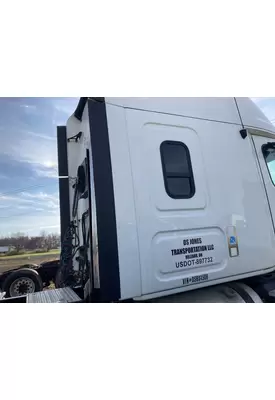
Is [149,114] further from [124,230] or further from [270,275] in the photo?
[270,275]

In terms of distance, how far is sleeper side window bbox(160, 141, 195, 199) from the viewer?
1976 mm

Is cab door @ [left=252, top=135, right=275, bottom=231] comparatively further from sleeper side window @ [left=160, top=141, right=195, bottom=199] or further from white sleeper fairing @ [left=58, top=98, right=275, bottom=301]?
sleeper side window @ [left=160, top=141, right=195, bottom=199]

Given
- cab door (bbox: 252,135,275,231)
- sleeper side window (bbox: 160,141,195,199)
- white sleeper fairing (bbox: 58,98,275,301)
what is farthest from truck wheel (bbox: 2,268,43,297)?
cab door (bbox: 252,135,275,231)

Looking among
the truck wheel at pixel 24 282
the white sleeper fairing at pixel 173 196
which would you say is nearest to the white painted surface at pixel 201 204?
the white sleeper fairing at pixel 173 196

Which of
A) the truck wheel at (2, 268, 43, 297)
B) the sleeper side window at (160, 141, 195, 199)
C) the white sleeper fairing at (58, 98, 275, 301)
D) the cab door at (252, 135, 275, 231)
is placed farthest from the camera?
the truck wheel at (2, 268, 43, 297)

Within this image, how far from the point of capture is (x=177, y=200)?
195 cm

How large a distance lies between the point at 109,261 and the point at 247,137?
204 centimetres

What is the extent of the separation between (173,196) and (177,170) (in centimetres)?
26

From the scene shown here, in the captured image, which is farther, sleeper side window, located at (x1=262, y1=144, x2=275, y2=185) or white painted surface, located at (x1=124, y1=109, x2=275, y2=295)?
sleeper side window, located at (x1=262, y1=144, x2=275, y2=185)

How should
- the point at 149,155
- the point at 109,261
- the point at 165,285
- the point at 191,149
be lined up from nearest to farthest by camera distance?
the point at 109,261, the point at 165,285, the point at 149,155, the point at 191,149

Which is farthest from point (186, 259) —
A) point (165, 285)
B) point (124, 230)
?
point (124, 230)

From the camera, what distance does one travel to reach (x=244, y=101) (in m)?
2.61

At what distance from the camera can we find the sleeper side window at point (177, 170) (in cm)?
198

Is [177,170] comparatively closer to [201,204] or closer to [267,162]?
[201,204]
